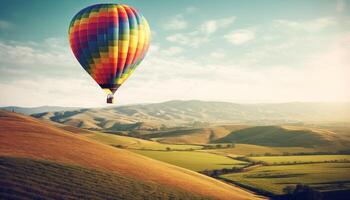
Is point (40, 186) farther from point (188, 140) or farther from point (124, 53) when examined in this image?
point (188, 140)

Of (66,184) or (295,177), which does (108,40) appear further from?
(295,177)

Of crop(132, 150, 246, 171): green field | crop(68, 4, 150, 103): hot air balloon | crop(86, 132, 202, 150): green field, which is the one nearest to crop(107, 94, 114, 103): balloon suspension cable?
crop(68, 4, 150, 103): hot air balloon

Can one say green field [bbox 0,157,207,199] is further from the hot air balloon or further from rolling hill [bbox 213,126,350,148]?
rolling hill [bbox 213,126,350,148]

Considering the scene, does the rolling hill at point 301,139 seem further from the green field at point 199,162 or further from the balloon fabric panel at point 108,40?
the balloon fabric panel at point 108,40

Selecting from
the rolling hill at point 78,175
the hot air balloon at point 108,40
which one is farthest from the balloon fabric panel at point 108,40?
the rolling hill at point 78,175

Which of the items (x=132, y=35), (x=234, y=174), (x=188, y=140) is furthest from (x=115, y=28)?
(x=188, y=140)

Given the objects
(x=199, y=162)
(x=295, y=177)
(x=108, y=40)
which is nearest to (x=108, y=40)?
(x=108, y=40)
